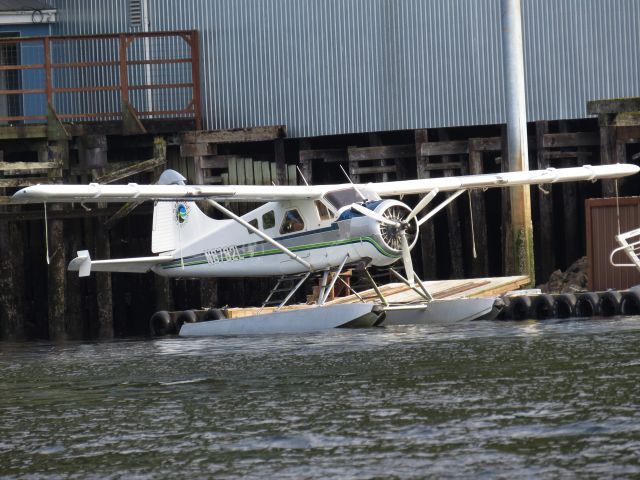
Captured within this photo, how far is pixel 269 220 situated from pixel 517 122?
4867 millimetres

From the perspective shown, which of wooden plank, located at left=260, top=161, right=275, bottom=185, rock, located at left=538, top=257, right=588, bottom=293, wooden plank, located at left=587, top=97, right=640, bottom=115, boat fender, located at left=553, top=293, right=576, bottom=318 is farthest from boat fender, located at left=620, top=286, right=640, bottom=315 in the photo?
wooden plank, located at left=260, top=161, right=275, bottom=185

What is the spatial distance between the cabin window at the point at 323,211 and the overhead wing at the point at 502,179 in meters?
0.84

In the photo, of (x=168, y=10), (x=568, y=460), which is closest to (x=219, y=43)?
(x=168, y=10)

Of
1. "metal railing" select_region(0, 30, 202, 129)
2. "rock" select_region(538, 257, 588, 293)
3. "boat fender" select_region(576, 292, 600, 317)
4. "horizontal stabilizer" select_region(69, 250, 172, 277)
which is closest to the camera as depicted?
"boat fender" select_region(576, 292, 600, 317)

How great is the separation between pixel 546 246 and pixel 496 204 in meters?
2.72

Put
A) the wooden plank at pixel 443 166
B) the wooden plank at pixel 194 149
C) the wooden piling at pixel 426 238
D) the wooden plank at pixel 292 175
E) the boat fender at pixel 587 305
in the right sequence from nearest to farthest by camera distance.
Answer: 1. the boat fender at pixel 587 305
2. the wooden piling at pixel 426 238
3. the wooden plank at pixel 443 166
4. the wooden plank at pixel 292 175
5. the wooden plank at pixel 194 149

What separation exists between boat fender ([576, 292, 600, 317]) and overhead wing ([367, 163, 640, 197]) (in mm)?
2682

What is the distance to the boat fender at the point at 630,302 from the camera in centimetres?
2250

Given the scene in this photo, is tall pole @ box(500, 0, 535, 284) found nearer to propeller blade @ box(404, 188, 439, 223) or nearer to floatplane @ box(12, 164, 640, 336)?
floatplane @ box(12, 164, 640, 336)

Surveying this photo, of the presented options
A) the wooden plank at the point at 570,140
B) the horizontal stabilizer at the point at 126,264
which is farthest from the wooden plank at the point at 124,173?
the wooden plank at the point at 570,140

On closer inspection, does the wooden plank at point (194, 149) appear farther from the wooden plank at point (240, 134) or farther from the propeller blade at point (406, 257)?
the propeller blade at point (406, 257)

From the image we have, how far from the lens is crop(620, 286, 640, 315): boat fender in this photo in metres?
22.5

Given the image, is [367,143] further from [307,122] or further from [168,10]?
[168,10]

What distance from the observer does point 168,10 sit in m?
31.5
